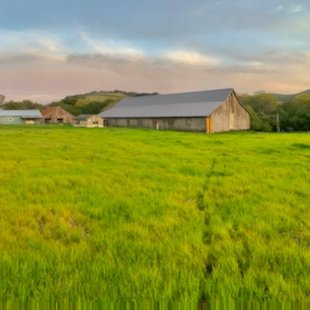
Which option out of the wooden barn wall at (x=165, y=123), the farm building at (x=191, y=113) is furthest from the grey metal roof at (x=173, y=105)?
the wooden barn wall at (x=165, y=123)

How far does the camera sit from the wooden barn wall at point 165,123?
206 feet

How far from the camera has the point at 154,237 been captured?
7.03 metres

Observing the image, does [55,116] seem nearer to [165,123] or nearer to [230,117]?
[165,123]

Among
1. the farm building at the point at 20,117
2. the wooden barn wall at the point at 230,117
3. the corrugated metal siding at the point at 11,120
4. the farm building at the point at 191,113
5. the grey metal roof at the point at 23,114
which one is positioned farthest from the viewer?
the grey metal roof at the point at 23,114

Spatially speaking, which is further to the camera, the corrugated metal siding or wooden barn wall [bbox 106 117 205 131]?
the corrugated metal siding

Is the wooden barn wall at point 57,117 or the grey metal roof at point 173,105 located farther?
the wooden barn wall at point 57,117

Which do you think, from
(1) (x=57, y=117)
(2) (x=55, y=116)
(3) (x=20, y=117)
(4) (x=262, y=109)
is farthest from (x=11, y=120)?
(4) (x=262, y=109)

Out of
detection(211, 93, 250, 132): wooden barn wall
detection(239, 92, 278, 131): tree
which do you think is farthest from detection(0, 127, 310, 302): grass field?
detection(239, 92, 278, 131): tree

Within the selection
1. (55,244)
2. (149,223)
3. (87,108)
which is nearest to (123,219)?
(149,223)

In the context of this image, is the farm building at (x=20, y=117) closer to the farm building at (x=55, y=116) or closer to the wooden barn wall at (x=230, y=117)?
the farm building at (x=55, y=116)

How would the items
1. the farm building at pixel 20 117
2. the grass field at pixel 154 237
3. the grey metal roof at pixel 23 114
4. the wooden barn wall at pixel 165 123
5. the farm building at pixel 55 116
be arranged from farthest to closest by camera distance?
the farm building at pixel 55 116
the grey metal roof at pixel 23 114
the farm building at pixel 20 117
the wooden barn wall at pixel 165 123
the grass field at pixel 154 237

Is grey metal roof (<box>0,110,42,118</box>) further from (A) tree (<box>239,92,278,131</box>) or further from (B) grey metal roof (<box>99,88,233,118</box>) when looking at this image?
(A) tree (<box>239,92,278,131</box>)

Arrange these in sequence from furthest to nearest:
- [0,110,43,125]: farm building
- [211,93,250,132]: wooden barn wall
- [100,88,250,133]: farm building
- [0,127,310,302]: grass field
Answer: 1. [0,110,43,125]: farm building
2. [211,93,250,132]: wooden barn wall
3. [100,88,250,133]: farm building
4. [0,127,310,302]: grass field

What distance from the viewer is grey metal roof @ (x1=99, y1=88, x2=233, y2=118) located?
2598 inches
